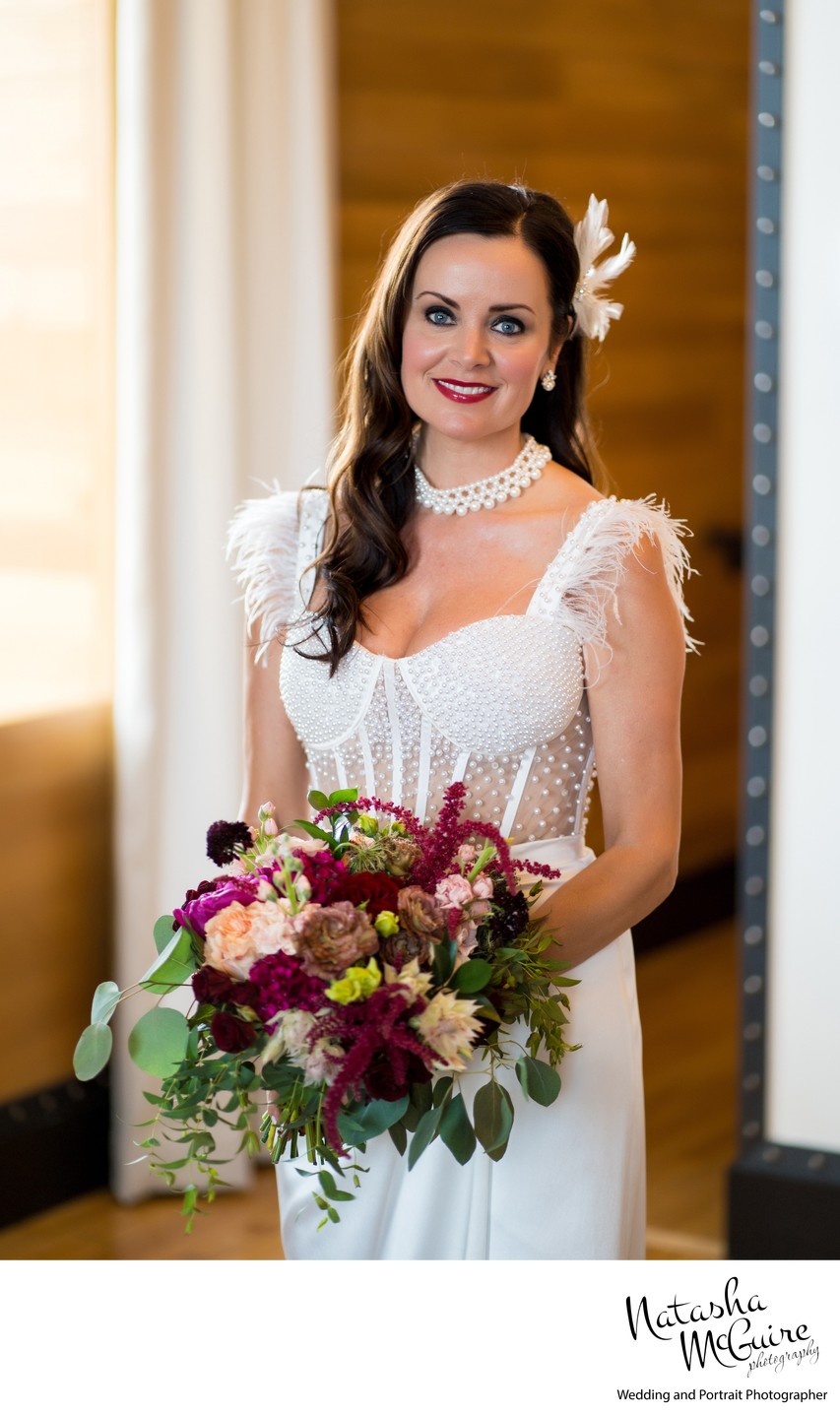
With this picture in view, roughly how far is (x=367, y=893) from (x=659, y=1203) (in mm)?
2288

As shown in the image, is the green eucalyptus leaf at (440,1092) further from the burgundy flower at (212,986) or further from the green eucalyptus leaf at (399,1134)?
the burgundy flower at (212,986)

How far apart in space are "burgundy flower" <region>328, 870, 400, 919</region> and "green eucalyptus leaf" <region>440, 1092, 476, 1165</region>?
0.68ft

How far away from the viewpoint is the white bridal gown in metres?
1.90

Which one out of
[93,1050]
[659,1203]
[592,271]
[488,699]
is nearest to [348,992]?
[93,1050]

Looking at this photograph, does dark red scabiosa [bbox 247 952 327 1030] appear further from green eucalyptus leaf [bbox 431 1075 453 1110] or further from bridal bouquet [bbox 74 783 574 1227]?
green eucalyptus leaf [bbox 431 1075 453 1110]

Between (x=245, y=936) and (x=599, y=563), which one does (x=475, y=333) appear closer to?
(x=599, y=563)

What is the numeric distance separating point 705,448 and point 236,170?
2541 millimetres

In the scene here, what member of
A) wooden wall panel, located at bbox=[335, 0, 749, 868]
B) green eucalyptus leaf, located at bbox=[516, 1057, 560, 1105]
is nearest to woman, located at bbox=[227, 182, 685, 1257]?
green eucalyptus leaf, located at bbox=[516, 1057, 560, 1105]

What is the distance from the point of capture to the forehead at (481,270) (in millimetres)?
1845

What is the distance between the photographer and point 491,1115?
5.26ft

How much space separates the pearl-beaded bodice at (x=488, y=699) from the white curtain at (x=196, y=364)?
1.43 meters

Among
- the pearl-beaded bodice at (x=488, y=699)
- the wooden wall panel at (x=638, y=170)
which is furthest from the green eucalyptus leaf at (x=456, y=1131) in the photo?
the wooden wall panel at (x=638, y=170)

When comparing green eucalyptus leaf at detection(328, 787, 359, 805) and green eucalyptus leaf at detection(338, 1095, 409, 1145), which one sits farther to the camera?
green eucalyptus leaf at detection(328, 787, 359, 805)
